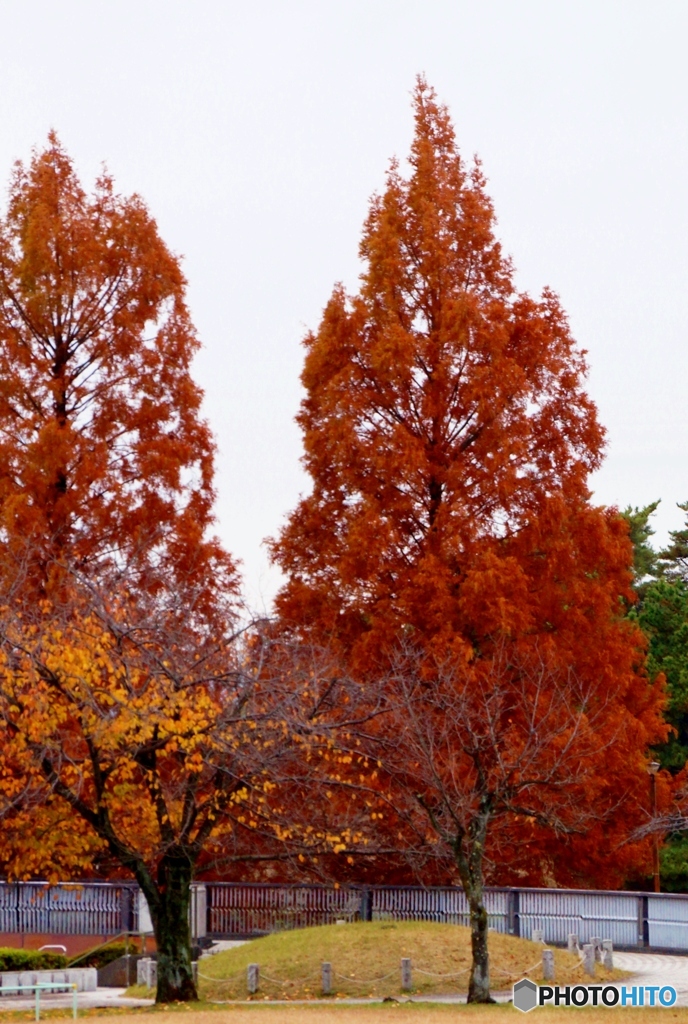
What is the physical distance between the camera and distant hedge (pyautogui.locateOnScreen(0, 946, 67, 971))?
27203 millimetres

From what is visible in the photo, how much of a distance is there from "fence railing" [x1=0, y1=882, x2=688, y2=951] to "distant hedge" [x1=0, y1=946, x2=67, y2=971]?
2.38 meters

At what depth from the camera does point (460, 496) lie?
31.1m

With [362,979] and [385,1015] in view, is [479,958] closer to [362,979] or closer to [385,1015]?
[385,1015]

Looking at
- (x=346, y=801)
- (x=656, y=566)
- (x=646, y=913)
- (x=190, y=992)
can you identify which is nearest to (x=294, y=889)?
(x=346, y=801)

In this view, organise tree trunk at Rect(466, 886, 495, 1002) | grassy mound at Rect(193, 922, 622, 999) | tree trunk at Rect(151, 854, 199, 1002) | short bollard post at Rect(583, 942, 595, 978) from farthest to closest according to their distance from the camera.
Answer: short bollard post at Rect(583, 942, 595, 978)
grassy mound at Rect(193, 922, 622, 999)
tree trunk at Rect(466, 886, 495, 1002)
tree trunk at Rect(151, 854, 199, 1002)

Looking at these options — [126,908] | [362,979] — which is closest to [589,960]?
[362,979]

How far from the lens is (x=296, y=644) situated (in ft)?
88.1

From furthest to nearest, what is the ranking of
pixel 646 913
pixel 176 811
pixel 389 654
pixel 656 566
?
pixel 656 566
pixel 646 913
pixel 389 654
pixel 176 811

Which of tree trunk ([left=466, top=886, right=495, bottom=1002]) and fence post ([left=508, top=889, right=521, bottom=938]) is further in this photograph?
fence post ([left=508, top=889, right=521, bottom=938])

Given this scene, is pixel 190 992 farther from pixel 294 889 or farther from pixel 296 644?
pixel 294 889

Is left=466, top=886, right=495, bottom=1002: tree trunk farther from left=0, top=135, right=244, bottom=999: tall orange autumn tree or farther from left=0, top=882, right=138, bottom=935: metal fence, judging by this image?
left=0, top=882, right=138, bottom=935: metal fence

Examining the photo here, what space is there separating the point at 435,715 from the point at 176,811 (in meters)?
7.82

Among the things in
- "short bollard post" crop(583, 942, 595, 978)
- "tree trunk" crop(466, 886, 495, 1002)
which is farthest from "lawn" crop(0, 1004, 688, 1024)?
"short bollard post" crop(583, 942, 595, 978)

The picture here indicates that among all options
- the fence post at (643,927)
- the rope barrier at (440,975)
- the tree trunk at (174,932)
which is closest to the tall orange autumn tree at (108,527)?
the tree trunk at (174,932)
